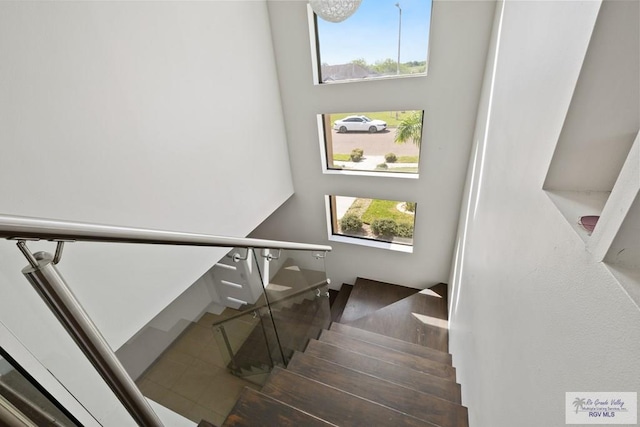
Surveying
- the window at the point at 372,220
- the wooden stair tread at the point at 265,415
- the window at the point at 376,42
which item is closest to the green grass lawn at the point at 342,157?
the window at the point at 372,220

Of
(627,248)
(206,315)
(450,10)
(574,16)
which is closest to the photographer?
(627,248)

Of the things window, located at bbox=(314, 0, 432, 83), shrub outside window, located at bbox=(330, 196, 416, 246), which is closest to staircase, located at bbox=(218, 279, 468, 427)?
shrub outside window, located at bbox=(330, 196, 416, 246)

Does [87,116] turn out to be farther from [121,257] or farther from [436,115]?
[436,115]

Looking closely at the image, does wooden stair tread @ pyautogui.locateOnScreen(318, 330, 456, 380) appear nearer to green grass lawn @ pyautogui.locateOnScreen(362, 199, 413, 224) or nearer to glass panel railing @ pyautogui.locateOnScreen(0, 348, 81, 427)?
green grass lawn @ pyautogui.locateOnScreen(362, 199, 413, 224)

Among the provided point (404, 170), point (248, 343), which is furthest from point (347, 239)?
point (248, 343)

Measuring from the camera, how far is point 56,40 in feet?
4.35

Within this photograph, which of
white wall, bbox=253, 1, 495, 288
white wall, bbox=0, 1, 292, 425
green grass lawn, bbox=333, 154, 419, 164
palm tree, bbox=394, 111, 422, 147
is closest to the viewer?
white wall, bbox=0, 1, 292, 425

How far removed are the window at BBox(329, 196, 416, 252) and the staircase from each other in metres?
1.19

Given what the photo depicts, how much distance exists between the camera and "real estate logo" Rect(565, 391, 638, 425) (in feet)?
1.60

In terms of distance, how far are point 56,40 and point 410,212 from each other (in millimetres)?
3543

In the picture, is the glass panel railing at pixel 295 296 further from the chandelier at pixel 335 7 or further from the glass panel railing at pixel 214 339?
the chandelier at pixel 335 7

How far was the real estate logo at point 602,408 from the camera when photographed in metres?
0.49

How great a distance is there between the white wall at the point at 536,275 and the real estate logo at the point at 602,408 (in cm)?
2

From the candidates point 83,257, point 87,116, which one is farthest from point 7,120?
point 83,257
